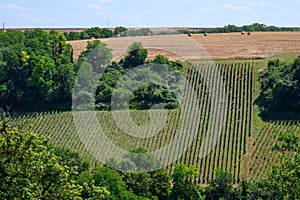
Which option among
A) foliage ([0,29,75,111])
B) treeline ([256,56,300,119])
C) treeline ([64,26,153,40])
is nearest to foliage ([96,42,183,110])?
foliage ([0,29,75,111])

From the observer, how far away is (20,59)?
204 feet

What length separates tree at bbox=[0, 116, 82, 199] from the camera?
46.9 feet

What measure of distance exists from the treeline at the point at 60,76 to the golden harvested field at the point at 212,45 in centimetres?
271

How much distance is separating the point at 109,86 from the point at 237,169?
19230mm

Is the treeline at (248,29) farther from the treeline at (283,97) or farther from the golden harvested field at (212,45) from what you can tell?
the treeline at (283,97)

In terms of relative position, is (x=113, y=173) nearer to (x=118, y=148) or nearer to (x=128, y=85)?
(x=118, y=148)

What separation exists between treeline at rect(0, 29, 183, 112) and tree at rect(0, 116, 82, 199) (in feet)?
127

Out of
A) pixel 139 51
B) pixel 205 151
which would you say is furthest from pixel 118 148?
pixel 139 51

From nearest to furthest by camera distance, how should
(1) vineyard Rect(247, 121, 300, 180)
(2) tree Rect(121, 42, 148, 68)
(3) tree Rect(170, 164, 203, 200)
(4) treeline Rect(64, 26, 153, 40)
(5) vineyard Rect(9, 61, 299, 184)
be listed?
(3) tree Rect(170, 164, 203, 200), (1) vineyard Rect(247, 121, 300, 180), (5) vineyard Rect(9, 61, 299, 184), (2) tree Rect(121, 42, 148, 68), (4) treeline Rect(64, 26, 153, 40)

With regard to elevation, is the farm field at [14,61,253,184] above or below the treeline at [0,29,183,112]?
below

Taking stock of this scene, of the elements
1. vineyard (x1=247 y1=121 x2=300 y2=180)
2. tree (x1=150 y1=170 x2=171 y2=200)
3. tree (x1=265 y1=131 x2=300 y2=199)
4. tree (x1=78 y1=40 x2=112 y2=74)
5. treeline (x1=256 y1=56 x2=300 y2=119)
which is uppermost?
tree (x1=265 y1=131 x2=300 y2=199)

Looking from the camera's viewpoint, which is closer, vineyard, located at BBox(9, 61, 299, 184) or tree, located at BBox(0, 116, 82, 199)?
tree, located at BBox(0, 116, 82, 199)

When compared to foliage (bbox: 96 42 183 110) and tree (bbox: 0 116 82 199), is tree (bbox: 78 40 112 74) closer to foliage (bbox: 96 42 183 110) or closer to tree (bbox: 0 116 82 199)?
foliage (bbox: 96 42 183 110)

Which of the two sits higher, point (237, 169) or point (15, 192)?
point (15, 192)
